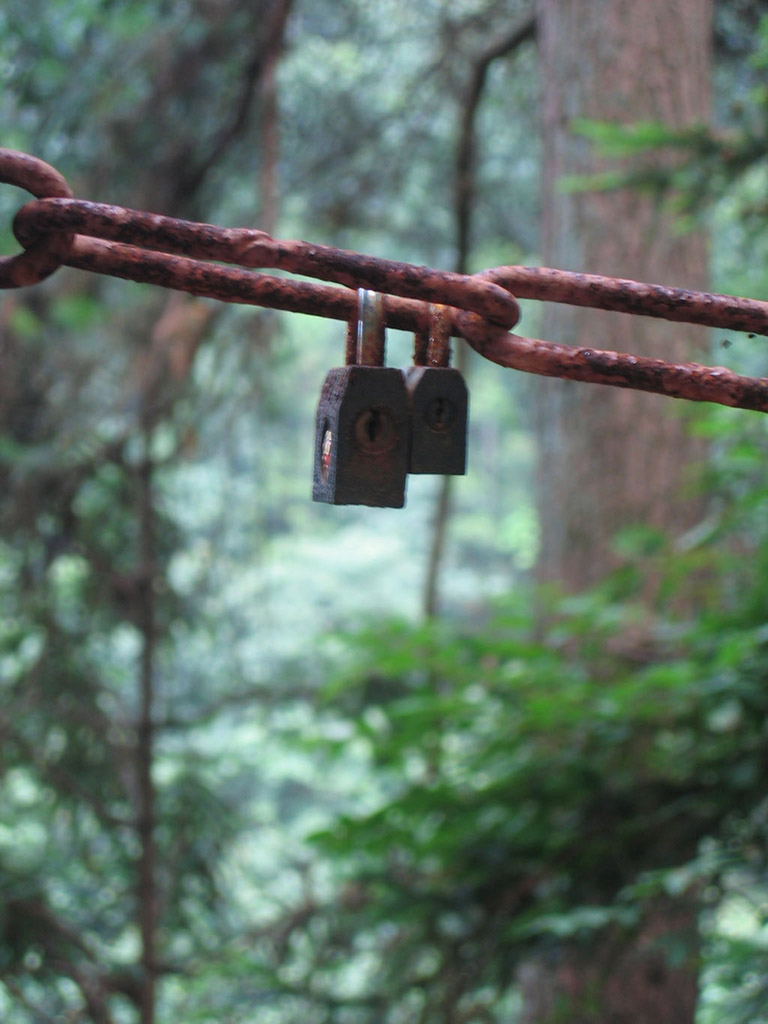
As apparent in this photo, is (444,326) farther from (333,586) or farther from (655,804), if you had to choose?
(333,586)

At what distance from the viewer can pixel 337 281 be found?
3.10 feet

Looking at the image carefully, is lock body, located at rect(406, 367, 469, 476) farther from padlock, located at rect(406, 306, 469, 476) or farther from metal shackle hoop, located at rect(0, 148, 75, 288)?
metal shackle hoop, located at rect(0, 148, 75, 288)

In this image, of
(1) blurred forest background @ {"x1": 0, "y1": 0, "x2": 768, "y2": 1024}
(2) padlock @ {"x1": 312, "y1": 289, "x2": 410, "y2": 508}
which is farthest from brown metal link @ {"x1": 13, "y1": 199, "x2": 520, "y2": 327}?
(1) blurred forest background @ {"x1": 0, "y1": 0, "x2": 768, "y2": 1024}

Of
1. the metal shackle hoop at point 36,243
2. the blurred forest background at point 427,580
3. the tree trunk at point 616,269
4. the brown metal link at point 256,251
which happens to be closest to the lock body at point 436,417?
the brown metal link at point 256,251

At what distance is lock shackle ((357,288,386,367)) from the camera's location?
105 centimetres

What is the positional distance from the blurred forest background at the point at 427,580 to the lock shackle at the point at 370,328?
143 cm

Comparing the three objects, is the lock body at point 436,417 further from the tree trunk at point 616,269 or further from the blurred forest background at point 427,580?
the tree trunk at point 616,269

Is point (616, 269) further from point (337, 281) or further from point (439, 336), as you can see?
point (337, 281)

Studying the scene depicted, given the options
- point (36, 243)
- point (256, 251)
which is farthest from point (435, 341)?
point (36, 243)

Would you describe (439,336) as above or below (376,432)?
above

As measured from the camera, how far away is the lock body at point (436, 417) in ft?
3.61

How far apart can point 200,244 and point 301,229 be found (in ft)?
25.0

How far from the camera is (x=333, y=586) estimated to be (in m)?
15.4

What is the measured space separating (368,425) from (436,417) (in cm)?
8
